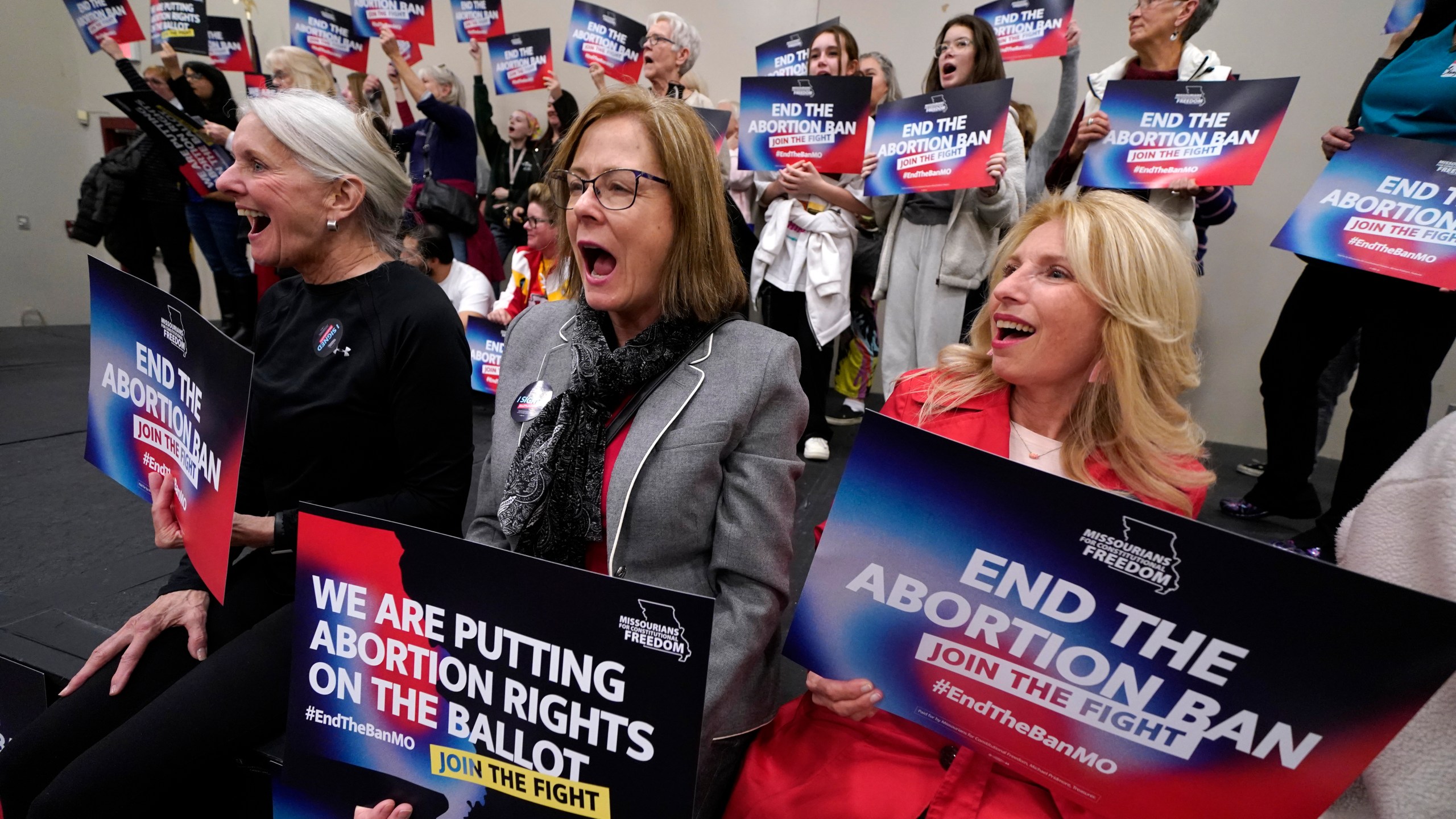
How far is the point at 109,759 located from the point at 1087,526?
1696 mm

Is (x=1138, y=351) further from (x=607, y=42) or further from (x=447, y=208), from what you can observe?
(x=607, y=42)

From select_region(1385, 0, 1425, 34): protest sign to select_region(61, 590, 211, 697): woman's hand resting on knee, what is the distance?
468cm

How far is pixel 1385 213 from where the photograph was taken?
2.26 metres

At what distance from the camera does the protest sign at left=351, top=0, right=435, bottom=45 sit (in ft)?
17.6

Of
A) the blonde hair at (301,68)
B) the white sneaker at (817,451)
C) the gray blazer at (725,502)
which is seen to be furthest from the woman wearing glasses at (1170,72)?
the blonde hair at (301,68)

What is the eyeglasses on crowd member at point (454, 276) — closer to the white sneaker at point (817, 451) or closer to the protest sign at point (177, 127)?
the protest sign at point (177, 127)

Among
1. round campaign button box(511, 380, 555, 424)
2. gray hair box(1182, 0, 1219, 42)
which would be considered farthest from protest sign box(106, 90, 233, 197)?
gray hair box(1182, 0, 1219, 42)

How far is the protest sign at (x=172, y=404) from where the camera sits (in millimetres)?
1252

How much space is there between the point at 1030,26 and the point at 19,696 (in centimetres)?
449

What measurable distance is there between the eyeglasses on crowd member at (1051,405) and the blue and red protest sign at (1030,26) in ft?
8.42

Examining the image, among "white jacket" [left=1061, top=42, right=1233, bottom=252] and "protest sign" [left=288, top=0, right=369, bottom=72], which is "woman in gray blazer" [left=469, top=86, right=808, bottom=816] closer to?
"white jacket" [left=1061, top=42, right=1233, bottom=252]

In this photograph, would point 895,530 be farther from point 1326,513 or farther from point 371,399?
point 1326,513

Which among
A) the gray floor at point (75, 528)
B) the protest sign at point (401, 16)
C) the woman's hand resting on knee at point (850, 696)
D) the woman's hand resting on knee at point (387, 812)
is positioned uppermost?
the protest sign at point (401, 16)

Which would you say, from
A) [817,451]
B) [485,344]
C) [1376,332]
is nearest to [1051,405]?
[1376,332]
